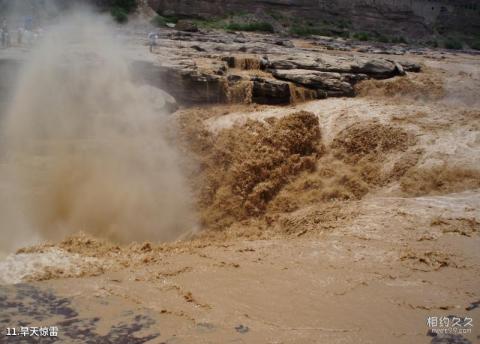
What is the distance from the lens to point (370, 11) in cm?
2580

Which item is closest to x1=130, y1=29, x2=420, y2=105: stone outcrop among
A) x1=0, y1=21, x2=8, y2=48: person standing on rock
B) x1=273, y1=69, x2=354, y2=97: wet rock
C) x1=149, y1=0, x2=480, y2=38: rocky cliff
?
x1=273, y1=69, x2=354, y2=97: wet rock

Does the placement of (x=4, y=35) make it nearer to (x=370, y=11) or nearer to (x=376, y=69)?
(x=376, y=69)

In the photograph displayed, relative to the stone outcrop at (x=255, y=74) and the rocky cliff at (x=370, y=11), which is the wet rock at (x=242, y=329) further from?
the rocky cliff at (x=370, y=11)

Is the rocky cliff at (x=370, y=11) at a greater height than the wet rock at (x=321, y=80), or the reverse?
the rocky cliff at (x=370, y=11)

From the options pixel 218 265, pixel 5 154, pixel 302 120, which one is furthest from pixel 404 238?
pixel 5 154

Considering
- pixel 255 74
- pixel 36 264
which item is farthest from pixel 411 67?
pixel 36 264

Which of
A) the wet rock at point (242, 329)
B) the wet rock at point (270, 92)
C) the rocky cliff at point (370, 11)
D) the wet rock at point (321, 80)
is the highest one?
the rocky cliff at point (370, 11)

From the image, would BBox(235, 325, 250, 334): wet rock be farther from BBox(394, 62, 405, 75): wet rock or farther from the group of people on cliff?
BBox(394, 62, 405, 75): wet rock

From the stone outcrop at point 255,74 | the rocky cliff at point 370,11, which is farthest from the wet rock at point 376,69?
the rocky cliff at point 370,11

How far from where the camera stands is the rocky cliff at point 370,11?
74.8 feet

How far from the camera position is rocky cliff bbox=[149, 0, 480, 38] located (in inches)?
898

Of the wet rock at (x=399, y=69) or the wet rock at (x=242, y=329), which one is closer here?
the wet rock at (x=242, y=329)

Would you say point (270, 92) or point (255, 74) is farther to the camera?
point (255, 74)

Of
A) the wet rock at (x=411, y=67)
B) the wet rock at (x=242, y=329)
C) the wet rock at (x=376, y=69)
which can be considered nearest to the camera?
the wet rock at (x=242, y=329)
